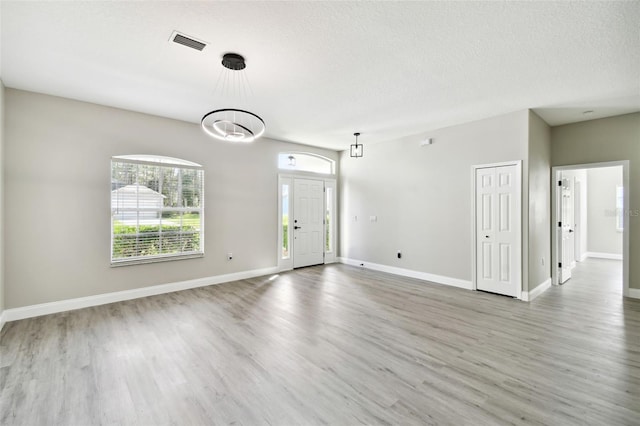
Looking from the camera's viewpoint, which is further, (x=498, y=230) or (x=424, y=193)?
(x=424, y=193)

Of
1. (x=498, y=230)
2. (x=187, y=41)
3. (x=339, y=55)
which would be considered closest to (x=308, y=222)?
(x=498, y=230)

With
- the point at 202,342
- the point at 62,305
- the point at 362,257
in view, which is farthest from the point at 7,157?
the point at 362,257

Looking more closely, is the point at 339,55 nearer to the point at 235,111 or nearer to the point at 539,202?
the point at 235,111

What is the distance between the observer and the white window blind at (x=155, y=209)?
441 centimetres

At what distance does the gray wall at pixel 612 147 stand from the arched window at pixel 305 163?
4741 mm

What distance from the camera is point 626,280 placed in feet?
15.1

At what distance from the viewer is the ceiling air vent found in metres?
2.52

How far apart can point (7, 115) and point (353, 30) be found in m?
4.45

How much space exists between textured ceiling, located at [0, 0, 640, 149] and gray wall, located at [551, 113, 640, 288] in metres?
0.34

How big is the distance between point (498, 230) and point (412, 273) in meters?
1.82

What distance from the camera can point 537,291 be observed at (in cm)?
469

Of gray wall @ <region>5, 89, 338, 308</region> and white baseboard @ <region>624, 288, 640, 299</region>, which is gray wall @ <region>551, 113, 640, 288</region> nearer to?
white baseboard @ <region>624, 288, 640, 299</region>

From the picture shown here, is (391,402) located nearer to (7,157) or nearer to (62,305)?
(62,305)

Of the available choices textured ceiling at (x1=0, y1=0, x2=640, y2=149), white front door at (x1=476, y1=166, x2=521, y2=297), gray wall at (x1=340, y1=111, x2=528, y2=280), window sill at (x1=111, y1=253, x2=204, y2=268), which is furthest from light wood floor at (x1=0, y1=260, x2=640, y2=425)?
textured ceiling at (x1=0, y1=0, x2=640, y2=149)
